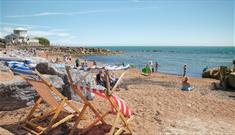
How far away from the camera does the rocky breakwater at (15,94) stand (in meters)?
7.12

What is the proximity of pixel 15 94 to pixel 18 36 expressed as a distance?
10203cm

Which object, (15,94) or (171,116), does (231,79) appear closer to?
(171,116)

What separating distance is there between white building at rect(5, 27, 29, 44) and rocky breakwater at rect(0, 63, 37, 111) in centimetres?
9659

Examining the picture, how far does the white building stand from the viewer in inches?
3927

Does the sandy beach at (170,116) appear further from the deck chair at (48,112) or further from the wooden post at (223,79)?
the wooden post at (223,79)

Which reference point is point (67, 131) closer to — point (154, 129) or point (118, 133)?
point (118, 133)

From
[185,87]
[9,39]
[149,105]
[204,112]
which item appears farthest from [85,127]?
[9,39]

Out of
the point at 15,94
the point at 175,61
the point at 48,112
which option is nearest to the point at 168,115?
the point at 48,112

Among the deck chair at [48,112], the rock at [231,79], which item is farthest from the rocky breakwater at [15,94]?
the rock at [231,79]

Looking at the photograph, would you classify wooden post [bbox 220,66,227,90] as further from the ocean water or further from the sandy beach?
the ocean water

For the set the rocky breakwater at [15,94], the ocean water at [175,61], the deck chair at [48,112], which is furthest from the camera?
the ocean water at [175,61]

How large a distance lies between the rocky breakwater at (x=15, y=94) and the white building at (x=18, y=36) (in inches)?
3803

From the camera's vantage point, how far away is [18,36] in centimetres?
10206

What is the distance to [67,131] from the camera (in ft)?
20.5
